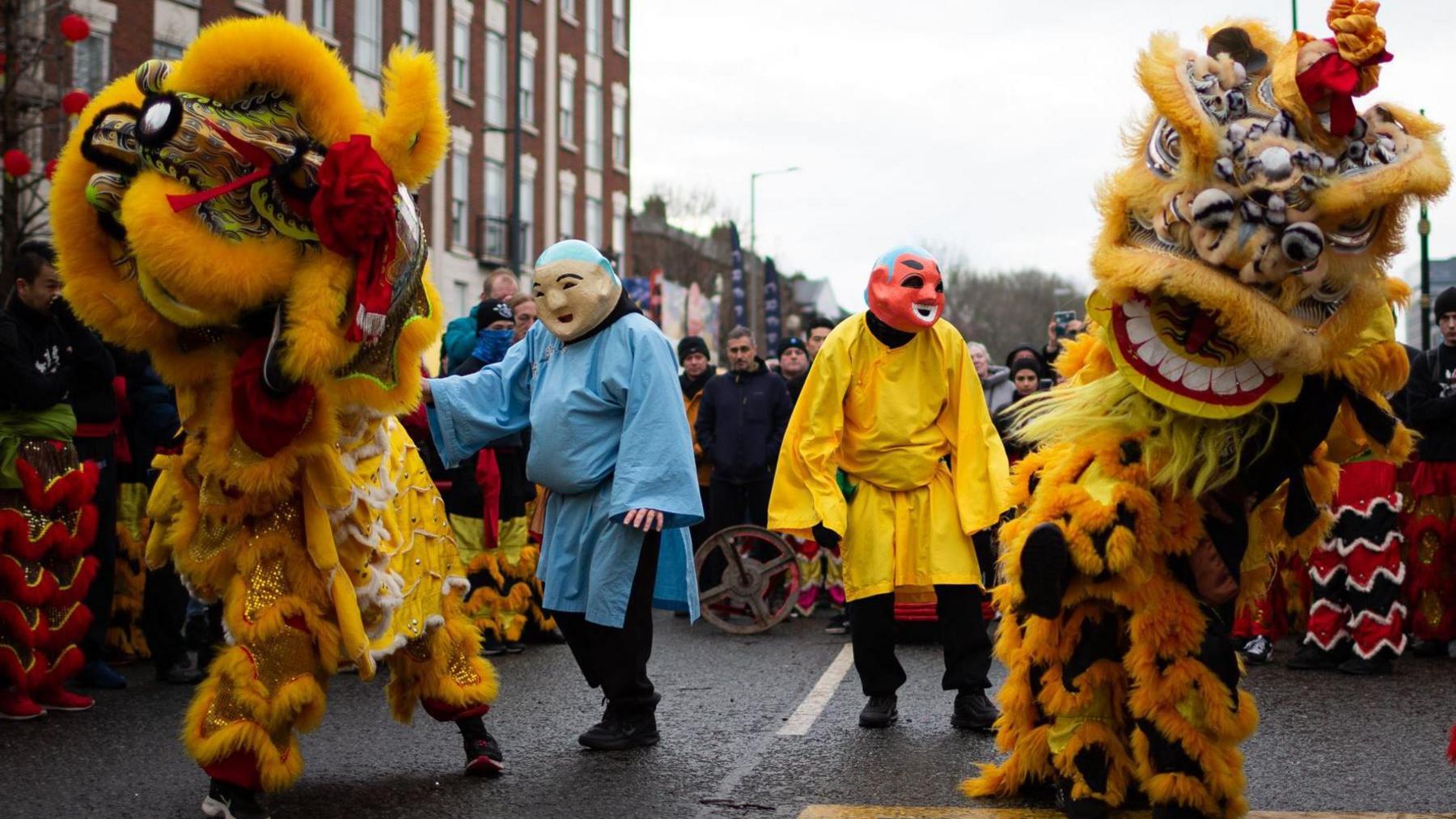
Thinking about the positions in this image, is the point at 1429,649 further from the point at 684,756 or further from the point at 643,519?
the point at 643,519

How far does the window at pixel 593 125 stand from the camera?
37562mm

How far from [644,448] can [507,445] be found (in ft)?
11.3

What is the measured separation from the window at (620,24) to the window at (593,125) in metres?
1.72

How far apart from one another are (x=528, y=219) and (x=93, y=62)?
1450 centimetres

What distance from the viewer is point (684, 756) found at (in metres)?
6.11

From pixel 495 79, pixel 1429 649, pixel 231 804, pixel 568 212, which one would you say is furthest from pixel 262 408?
pixel 568 212

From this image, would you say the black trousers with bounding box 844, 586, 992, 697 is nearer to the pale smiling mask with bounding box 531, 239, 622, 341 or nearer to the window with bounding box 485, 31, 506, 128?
the pale smiling mask with bounding box 531, 239, 622, 341

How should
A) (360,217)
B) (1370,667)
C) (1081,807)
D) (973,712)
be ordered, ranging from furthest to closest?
(1370,667)
(973,712)
(360,217)
(1081,807)

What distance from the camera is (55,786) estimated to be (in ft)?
18.4

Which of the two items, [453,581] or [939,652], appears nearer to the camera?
[453,581]

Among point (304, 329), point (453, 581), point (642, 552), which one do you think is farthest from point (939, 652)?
point (304, 329)

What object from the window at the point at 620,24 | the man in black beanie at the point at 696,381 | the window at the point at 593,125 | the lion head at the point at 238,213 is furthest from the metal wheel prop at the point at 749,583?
the window at the point at 620,24

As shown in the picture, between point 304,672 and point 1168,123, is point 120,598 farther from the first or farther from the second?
point 1168,123

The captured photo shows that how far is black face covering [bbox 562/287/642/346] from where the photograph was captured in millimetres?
6379
